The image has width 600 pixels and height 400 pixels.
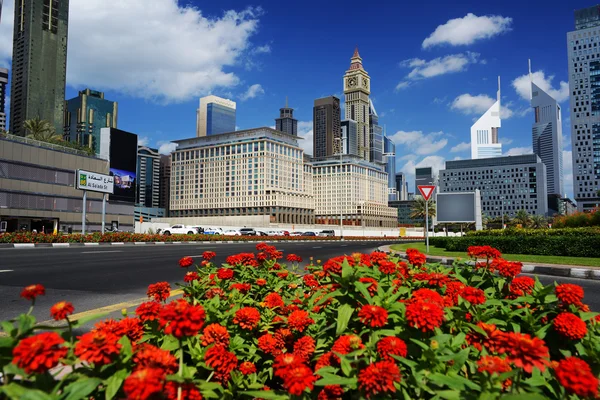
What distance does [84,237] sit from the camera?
28.5 meters

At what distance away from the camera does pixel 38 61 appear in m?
153

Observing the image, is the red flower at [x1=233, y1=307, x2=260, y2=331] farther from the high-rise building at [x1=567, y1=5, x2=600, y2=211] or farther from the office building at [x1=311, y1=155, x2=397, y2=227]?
the high-rise building at [x1=567, y1=5, x2=600, y2=211]

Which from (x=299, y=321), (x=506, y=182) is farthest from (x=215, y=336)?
(x=506, y=182)

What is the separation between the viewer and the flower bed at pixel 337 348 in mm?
1479

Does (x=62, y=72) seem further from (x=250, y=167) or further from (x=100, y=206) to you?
(x=100, y=206)

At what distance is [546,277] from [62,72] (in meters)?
189

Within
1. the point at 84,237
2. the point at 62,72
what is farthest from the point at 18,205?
the point at 62,72

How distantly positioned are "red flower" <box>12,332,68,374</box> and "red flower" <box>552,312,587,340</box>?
245cm

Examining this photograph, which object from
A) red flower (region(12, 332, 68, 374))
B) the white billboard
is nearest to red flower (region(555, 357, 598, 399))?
red flower (region(12, 332, 68, 374))

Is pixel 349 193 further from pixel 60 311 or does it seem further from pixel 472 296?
pixel 60 311

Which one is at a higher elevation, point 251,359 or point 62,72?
point 62,72

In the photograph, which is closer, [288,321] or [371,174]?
[288,321]

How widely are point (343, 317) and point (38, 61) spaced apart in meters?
191

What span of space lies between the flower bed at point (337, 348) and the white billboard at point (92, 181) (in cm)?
3995
